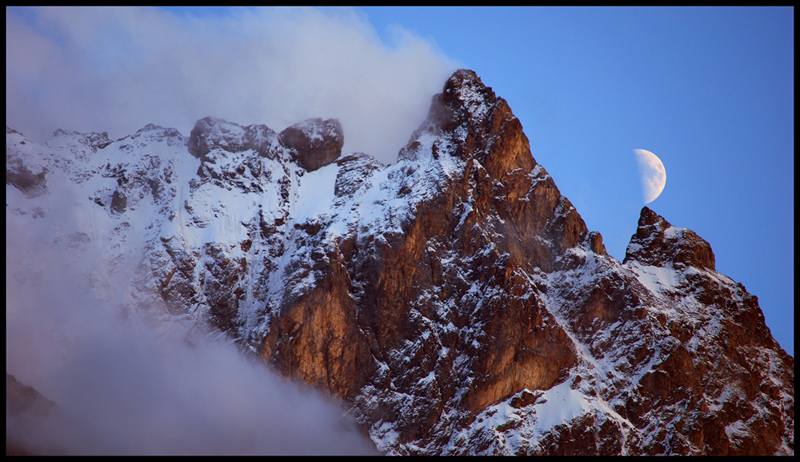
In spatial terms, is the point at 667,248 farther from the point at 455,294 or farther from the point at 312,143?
the point at 312,143

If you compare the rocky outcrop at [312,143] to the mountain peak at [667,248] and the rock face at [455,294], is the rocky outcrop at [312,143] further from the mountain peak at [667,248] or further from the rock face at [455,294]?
the mountain peak at [667,248]

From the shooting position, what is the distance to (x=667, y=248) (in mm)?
168250

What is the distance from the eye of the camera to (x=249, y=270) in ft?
509

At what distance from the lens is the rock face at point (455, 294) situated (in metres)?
138

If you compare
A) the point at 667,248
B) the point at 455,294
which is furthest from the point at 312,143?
the point at 667,248

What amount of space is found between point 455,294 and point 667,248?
54664 millimetres

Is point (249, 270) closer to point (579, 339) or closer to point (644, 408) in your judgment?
point (579, 339)

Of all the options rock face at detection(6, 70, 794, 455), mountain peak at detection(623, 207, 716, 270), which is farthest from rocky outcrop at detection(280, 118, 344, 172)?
mountain peak at detection(623, 207, 716, 270)

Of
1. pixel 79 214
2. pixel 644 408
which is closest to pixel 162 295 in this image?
pixel 79 214

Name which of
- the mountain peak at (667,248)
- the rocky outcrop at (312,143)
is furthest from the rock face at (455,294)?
the rocky outcrop at (312,143)

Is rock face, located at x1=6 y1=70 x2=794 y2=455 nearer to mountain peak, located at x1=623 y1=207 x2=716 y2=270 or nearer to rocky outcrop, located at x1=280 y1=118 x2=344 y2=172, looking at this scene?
mountain peak, located at x1=623 y1=207 x2=716 y2=270

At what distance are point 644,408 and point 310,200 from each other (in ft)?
275

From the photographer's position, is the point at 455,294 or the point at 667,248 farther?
the point at 667,248

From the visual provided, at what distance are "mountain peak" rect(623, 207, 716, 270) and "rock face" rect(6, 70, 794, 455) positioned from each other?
1.65 ft
